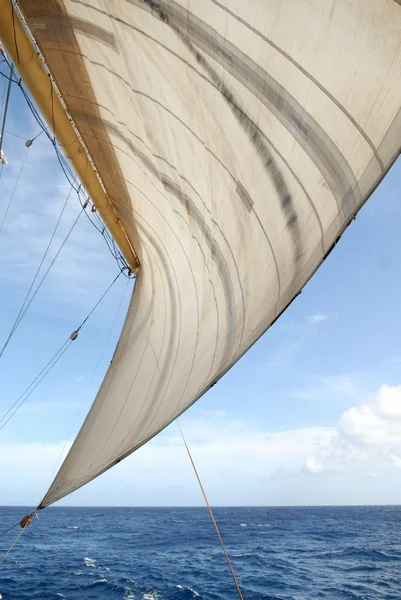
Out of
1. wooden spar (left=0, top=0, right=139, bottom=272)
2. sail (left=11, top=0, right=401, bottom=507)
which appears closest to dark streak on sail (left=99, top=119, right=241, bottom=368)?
sail (left=11, top=0, right=401, bottom=507)

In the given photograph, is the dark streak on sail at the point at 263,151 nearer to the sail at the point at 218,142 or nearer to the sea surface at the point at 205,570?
the sail at the point at 218,142

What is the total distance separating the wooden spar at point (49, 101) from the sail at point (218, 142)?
0.43 ft

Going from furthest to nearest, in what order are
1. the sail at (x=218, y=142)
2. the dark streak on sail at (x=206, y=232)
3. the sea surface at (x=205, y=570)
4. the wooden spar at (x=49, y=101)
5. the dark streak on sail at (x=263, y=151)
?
the sea surface at (x=205, y=570)
the wooden spar at (x=49, y=101)
the dark streak on sail at (x=206, y=232)
the dark streak on sail at (x=263, y=151)
the sail at (x=218, y=142)

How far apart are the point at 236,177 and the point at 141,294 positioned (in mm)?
4895

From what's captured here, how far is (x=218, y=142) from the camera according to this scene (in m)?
3.35

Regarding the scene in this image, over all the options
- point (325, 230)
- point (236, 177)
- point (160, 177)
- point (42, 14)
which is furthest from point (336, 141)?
point (42, 14)

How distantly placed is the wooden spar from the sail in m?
0.13

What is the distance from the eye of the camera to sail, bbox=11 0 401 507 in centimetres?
223

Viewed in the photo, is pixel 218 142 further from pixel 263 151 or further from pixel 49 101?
pixel 49 101

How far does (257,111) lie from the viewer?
111 inches

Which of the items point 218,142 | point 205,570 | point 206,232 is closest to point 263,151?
point 218,142

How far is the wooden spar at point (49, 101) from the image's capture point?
14.9ft

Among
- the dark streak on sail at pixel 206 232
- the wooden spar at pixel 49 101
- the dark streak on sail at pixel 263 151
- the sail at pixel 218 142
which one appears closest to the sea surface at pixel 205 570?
the sail at pixel 218 142

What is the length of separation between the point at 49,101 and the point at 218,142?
298 cm
